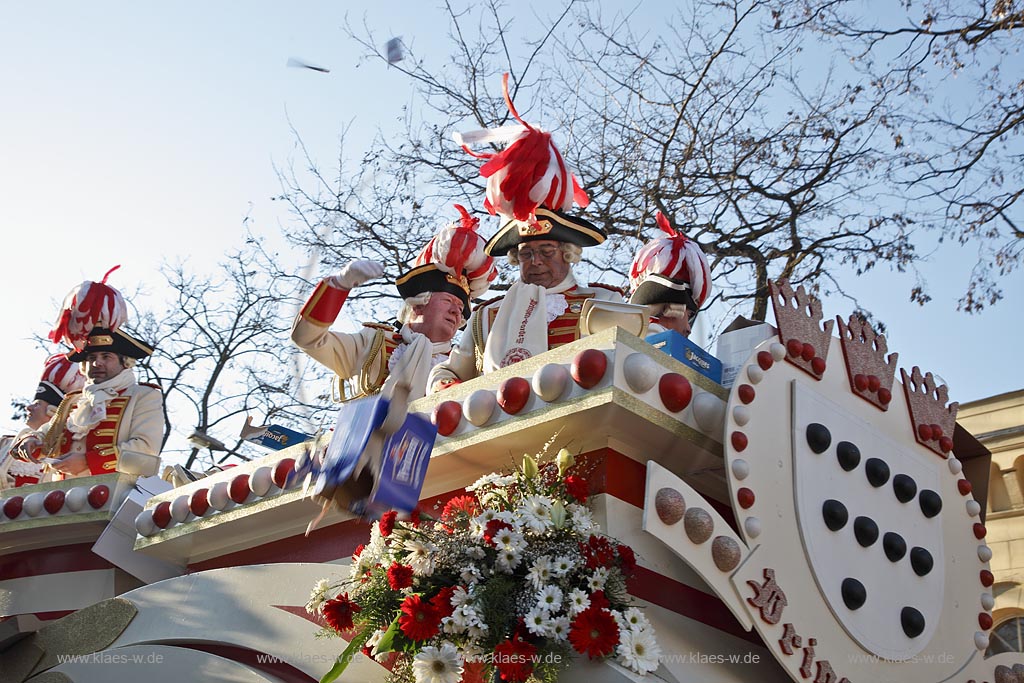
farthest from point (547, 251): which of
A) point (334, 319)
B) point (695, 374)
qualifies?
point (695, 374)

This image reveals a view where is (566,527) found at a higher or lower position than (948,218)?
lower

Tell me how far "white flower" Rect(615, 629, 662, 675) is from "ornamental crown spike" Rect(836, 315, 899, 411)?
1.54 m

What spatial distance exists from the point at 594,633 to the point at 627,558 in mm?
319

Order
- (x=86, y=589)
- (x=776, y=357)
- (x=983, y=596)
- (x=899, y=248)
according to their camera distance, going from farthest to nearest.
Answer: (x=899, y=248) < (x=86, y=589) < (x=983, y=596) < (x=776, y=357)

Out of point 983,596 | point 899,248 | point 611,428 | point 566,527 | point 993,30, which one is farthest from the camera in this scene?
point 899,248

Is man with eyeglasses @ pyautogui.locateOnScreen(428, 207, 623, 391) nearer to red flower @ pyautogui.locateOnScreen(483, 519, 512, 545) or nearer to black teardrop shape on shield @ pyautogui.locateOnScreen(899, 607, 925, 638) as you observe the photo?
red flower @ pyautogui.locateOnScreen(483, 519, 512, 545)

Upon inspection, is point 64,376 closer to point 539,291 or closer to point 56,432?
point 56,432

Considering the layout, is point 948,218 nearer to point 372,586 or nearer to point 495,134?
point 495,134

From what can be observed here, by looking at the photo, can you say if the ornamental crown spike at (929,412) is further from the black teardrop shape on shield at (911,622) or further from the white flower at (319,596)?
the white flower at (319,596)

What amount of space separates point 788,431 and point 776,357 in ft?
0.89

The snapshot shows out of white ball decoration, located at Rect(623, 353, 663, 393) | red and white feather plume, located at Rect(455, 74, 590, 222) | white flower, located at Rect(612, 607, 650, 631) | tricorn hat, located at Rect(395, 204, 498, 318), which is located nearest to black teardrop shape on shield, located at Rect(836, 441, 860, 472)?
white ball decoration, located at Rect(623, 353, 663, 393)

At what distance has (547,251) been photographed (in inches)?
193

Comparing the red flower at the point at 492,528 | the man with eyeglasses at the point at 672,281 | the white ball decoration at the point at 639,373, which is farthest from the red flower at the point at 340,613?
the man with eyeglasses at the point at 672,281

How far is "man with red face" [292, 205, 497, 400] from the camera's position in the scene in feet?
16.3
